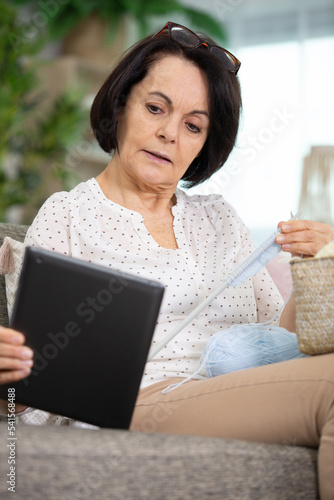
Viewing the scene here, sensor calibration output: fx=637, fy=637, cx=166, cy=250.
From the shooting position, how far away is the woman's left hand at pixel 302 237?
1.15 meters

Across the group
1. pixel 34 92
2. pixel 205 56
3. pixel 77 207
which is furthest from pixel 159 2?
pixel 77 207

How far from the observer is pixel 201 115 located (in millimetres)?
1371

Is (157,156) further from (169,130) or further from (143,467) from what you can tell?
(143,467)

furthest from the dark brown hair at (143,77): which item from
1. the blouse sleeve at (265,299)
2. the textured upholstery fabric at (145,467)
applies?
the textured upholstery fabric at (145,467)

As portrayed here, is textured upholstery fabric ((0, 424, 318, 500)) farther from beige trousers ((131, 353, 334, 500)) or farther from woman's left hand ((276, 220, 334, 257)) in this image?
woman's left hand ((276, 220, 334, 257))

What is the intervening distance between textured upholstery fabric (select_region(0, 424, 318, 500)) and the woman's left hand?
1.46 ft

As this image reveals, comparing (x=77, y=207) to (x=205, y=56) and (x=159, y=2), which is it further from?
(x=159, y=2)

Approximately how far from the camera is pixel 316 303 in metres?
0.92

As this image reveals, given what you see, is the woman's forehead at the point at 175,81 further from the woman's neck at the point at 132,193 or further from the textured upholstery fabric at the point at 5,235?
the textured upholstery fabric at the point at 5,235

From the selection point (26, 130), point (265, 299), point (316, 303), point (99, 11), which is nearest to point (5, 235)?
point (265, 299)

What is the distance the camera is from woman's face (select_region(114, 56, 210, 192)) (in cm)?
131

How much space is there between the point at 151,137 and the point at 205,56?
9.4 inches

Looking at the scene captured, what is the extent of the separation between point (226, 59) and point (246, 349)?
0.68 meters

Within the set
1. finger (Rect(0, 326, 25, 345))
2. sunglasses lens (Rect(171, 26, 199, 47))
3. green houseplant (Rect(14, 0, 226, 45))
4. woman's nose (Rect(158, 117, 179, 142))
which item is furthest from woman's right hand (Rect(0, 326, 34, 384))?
green houseplant (Rect(14, 0, 226, 45))
